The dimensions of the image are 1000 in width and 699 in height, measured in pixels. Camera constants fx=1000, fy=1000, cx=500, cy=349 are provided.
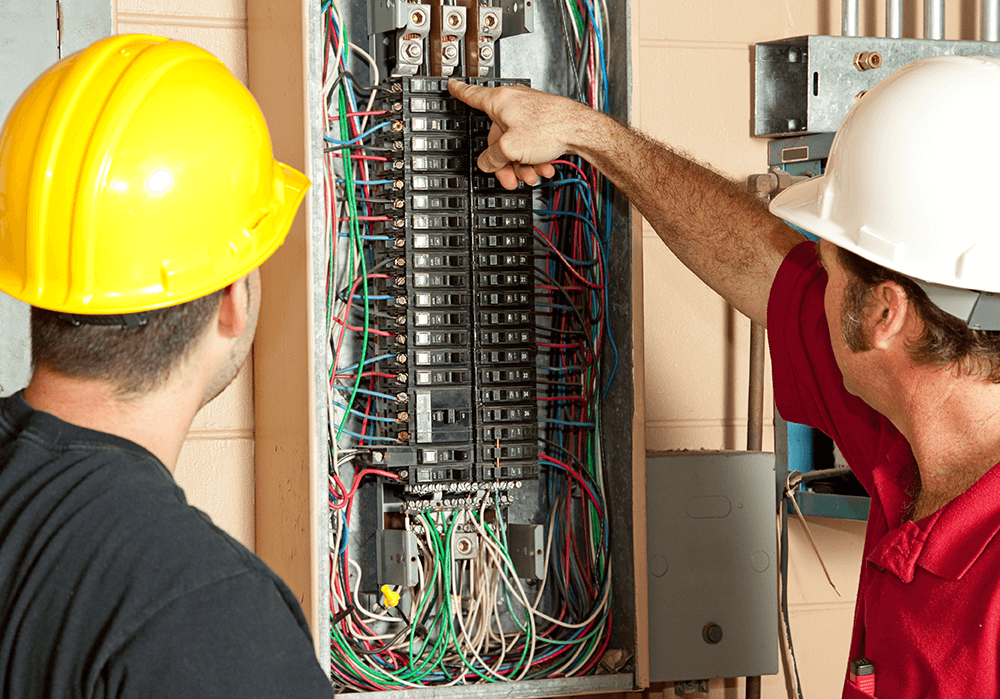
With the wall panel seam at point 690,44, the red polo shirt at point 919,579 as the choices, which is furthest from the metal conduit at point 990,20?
the red polo shirt at point 919,579

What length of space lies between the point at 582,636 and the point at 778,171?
1.05 metres

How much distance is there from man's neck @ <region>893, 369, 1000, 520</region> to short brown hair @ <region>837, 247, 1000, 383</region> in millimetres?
21

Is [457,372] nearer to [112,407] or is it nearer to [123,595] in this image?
[112,407]

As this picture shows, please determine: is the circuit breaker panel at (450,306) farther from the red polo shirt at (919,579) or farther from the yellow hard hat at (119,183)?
the yellow hard hat at (119,183)

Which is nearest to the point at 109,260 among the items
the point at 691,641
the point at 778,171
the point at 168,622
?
the point at 168,622

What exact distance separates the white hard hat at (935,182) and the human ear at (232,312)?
76 centimetres

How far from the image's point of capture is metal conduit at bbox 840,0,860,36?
210 cm

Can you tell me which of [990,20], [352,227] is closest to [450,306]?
[352,227]

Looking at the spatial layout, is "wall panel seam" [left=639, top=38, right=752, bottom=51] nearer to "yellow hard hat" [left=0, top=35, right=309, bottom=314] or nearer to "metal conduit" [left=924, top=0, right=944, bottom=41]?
"metal conduit" [left=924, top=0, right=944, bottom=41]

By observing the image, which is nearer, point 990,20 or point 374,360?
point 374,360

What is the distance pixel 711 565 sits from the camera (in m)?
1.87

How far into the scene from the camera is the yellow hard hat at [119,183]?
2.99ft

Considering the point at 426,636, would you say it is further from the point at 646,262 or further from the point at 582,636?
the point at 646,262

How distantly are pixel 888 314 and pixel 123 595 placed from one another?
0.96 meters
